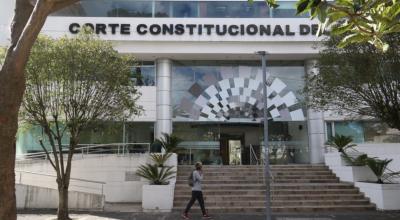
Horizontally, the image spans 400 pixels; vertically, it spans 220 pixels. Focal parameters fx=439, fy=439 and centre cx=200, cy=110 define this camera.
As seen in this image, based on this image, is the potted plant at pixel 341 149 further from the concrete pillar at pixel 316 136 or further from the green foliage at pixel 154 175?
the green foliage at pixel 154 175

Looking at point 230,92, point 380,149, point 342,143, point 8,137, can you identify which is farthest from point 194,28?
point 8,137

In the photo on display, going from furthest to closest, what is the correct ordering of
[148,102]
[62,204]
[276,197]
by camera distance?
[148,102]
[276,197]
[62,204]

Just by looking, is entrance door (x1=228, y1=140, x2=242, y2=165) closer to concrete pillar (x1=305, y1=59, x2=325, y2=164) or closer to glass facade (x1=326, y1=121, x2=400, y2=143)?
concrete pillar (x1=305, y1=59, x2=325, y2=164)

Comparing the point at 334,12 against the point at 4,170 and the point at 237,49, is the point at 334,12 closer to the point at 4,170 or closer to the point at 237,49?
the point at 4,170

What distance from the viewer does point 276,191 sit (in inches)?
683

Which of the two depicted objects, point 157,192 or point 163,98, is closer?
point 157,192

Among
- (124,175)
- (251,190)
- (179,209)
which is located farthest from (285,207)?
(124,175)

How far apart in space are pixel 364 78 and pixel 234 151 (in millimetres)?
12576

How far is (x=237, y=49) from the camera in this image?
24547 millimetres

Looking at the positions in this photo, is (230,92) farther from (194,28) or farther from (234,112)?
(194,28)

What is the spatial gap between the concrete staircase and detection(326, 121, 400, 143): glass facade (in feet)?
16.2

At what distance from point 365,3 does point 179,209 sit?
1302cm

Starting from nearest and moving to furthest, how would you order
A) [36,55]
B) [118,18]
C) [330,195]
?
[36,55] → [330,195] → [118,18]

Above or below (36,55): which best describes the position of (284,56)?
above
